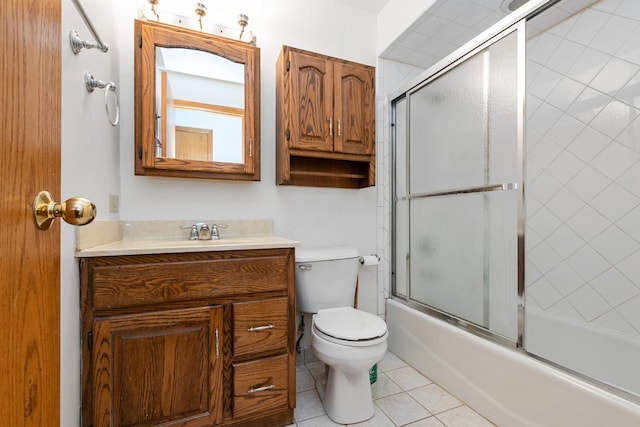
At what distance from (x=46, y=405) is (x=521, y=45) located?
1.98m

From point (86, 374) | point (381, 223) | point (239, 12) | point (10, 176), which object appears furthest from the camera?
point (381, 223)

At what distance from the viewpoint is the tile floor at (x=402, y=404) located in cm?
138

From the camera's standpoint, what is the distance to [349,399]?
1400 millimetres

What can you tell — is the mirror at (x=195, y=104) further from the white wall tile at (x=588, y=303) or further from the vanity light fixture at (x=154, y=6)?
the white wall tile at (x=588, y=303)

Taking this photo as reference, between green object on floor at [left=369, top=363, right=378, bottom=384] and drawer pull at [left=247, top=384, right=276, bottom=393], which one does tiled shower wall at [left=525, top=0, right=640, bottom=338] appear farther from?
drawer pull at [left=247, top=384, right=276, bottom=393]

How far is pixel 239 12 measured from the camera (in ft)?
5.89

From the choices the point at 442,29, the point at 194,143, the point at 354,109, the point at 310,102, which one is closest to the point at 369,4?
the point at 442,29

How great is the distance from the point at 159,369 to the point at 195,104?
1333 millimetres

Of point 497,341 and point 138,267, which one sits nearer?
point 138,267

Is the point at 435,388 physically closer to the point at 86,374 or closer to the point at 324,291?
the point at 324,291

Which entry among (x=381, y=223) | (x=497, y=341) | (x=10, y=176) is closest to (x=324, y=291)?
(x=381, y=223)

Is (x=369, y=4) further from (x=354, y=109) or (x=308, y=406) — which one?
(x=308, y=406)

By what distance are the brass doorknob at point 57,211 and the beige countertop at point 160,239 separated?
0.68 metres

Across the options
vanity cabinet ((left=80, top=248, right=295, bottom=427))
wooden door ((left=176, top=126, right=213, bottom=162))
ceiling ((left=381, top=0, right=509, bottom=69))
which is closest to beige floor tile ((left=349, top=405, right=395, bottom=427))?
vanity cabinet ((left=80, top=248, right=295, bottom=427))
